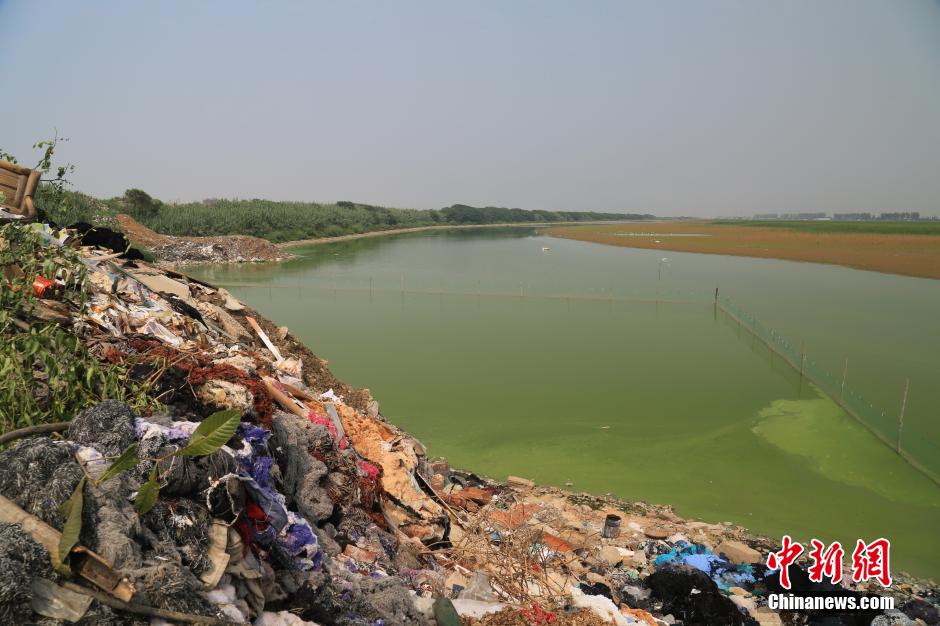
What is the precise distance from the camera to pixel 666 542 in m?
4.95

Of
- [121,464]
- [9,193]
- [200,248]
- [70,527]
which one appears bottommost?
[70,527]

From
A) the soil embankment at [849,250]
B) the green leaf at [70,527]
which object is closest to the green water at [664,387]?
the green leaf at [70,527]

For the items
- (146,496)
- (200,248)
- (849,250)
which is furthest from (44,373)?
(849,250)

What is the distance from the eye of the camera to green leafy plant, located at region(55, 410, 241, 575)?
1.97 metres

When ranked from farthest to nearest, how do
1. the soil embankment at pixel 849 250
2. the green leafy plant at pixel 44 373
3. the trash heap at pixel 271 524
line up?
the soil embankment at pixel 849 250, the green leafy plant at pixel 44 373, the trash heap at pixel 271 524

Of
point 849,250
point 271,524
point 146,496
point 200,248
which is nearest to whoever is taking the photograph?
point 146,496

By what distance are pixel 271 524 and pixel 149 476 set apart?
1.97ft

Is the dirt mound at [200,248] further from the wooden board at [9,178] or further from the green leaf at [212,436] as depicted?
the green leaf at [212,436]

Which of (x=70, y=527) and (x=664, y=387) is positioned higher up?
(x=70, y=527)

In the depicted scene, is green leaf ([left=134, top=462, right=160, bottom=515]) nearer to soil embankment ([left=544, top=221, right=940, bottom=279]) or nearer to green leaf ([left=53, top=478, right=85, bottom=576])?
green leaf ([left=53, top=478, right=85, bottom=576])

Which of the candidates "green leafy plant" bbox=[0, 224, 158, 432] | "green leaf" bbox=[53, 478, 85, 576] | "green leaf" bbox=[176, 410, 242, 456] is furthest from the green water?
"green leaf" bbox=[53, 478, 85, 576]

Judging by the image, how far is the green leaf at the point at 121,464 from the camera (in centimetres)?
224

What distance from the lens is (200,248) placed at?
30.9m

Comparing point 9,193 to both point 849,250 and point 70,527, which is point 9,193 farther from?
point 849,250
